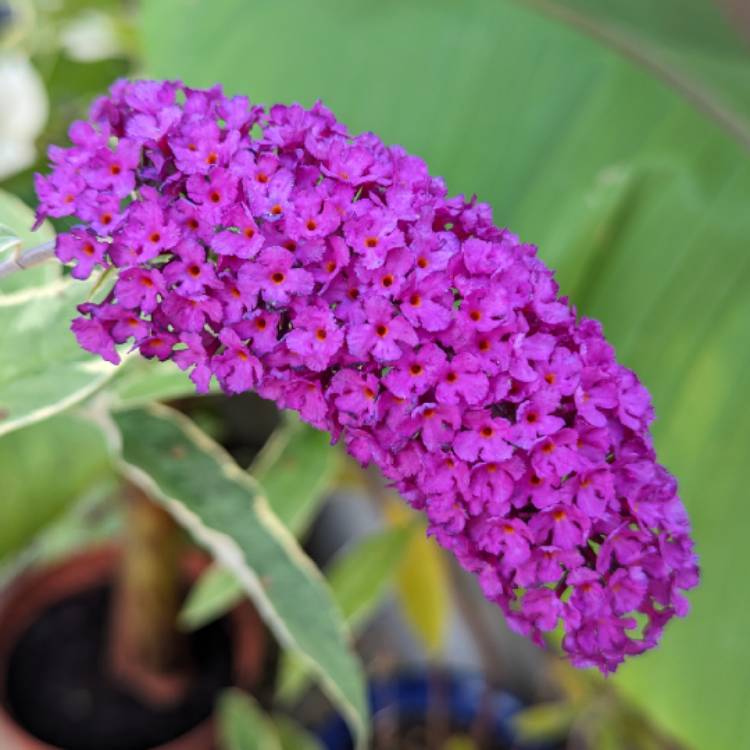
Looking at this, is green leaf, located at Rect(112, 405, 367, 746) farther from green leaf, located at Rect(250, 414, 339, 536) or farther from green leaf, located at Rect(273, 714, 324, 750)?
green leaf, located at Rect(273, 714, 324, 750)

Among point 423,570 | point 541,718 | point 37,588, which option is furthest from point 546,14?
point 37,588

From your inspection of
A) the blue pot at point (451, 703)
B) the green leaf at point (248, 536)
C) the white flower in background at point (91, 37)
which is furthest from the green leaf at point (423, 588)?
the white flower in background at point (91, 37)

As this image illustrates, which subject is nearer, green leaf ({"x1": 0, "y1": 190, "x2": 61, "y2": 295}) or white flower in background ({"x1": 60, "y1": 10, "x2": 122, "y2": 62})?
green leaf ({"x1": 0, "y1": 190, "x2": 61, "y2": 295})

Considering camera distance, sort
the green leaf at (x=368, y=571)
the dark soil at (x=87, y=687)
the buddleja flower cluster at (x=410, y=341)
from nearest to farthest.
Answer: the buddleja flower cluster at (x=410, y=341) < the green leaf at (x=368, y=571) < the dark soil at (x=87, y=687)

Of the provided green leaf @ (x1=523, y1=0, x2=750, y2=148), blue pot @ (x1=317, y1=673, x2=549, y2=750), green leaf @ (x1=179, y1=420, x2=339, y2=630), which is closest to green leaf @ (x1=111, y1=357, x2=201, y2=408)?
Answer: green leaf @ (x1=179, y1=420, x2=339, y2=630)

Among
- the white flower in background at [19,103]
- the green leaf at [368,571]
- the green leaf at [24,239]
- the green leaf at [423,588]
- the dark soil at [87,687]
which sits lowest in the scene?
the dark soil at [87,687]

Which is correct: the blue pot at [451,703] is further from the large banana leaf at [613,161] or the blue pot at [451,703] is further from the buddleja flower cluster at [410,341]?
the buddleja flower cluster at [410,341]

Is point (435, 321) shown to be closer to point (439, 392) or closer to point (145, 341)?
→ point (439, 392)
